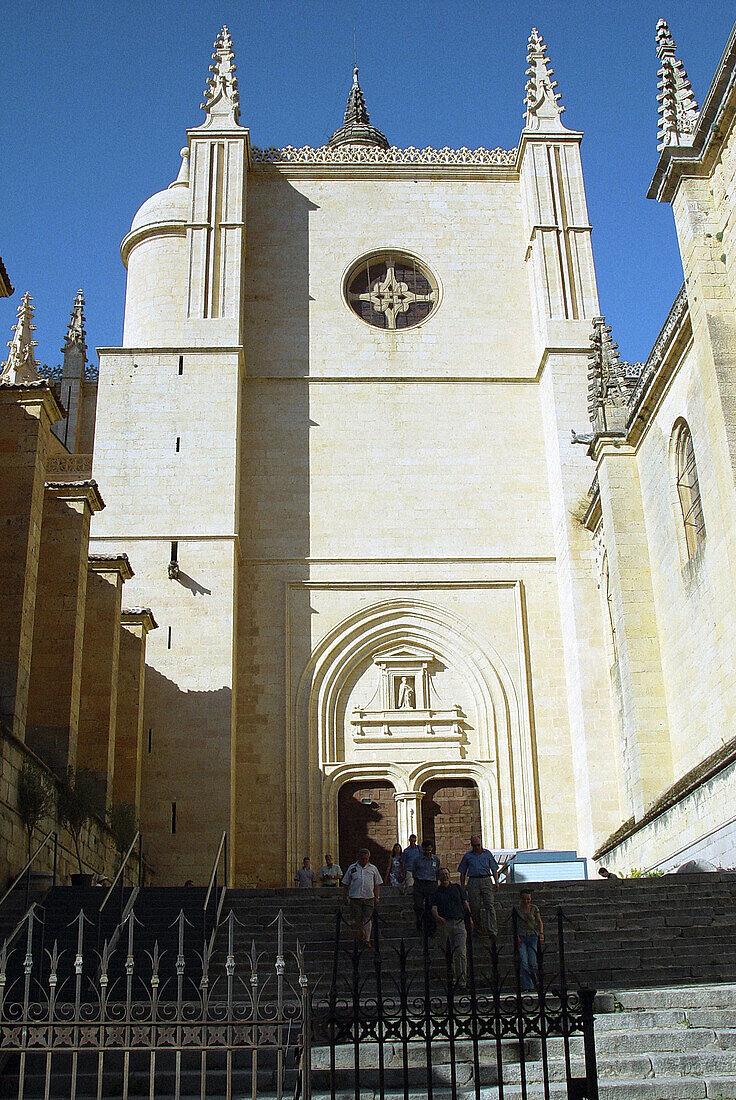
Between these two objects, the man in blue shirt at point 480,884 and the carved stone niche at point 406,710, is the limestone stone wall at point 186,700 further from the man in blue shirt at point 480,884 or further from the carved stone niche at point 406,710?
the man in blue shirt at point 480,884

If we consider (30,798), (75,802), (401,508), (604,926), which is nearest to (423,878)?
(604,926)

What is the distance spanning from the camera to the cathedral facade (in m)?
17.0

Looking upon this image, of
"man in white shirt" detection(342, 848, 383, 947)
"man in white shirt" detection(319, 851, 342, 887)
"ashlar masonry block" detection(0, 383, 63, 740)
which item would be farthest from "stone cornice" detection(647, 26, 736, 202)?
"man in white shirt" detection(319, 851, 342, 887)

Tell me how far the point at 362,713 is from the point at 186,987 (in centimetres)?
1091

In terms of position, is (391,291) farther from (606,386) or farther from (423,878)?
(423,878)

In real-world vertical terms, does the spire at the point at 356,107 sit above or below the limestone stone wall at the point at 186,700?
above

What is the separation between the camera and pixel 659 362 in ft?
53.0

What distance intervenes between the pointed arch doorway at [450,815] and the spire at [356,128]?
23341 millimetres

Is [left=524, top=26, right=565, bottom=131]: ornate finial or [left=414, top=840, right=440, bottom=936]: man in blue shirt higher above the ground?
[left=524, top=26, right=565, bottom=131]: ornate finial

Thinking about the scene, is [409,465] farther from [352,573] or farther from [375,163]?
[375,163]

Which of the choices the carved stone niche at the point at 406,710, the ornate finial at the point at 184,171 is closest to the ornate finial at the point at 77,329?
the ornate finial at the point at 184,171

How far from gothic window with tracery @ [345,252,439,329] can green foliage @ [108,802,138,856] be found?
1076 cm

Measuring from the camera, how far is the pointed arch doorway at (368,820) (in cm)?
1945

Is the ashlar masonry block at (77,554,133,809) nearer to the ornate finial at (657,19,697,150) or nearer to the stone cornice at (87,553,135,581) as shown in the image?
the stone cornice at (87,553,135,581)
